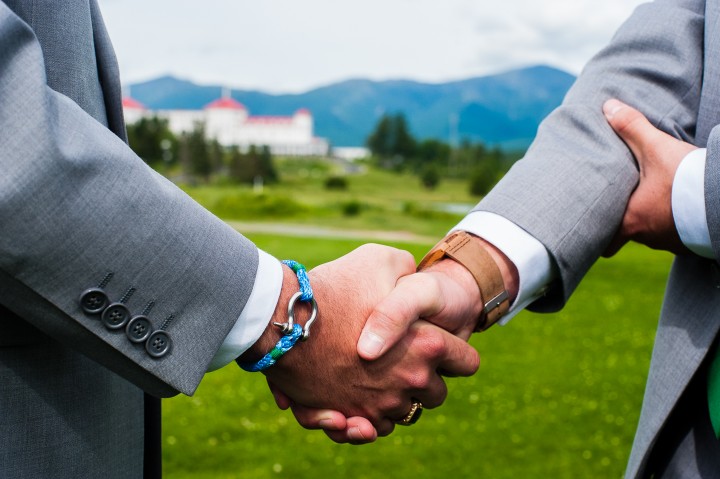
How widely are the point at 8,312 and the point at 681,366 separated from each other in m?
1.76

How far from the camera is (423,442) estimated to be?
6574 millimetres

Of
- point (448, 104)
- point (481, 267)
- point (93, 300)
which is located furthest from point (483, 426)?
point (448, 104)

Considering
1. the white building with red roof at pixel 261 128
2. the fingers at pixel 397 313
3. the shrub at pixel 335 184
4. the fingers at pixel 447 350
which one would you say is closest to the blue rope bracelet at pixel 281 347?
the fingers at pixel 397 313

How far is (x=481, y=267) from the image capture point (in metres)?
2.34

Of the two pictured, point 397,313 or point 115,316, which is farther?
point 397,313

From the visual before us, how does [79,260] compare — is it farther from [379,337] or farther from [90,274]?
[379,337]

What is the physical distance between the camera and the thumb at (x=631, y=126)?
220cm

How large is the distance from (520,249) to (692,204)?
53cm

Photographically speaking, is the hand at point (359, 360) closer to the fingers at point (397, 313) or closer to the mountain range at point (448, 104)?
the fingers at point (397, 313)

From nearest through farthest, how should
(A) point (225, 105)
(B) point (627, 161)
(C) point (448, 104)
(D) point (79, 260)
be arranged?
(D) point (79, 260), (B) point (627, 161), (A) point (225, 105), (C) point (448, 104)

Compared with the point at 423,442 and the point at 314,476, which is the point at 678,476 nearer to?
the point at 314,476

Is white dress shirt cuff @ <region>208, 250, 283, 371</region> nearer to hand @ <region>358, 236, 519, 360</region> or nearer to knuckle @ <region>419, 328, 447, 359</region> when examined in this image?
hand @ <region>358, 236, 519, 360</region>

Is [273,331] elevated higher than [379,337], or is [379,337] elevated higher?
[273,331]

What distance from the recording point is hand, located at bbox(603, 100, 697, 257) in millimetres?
2123
